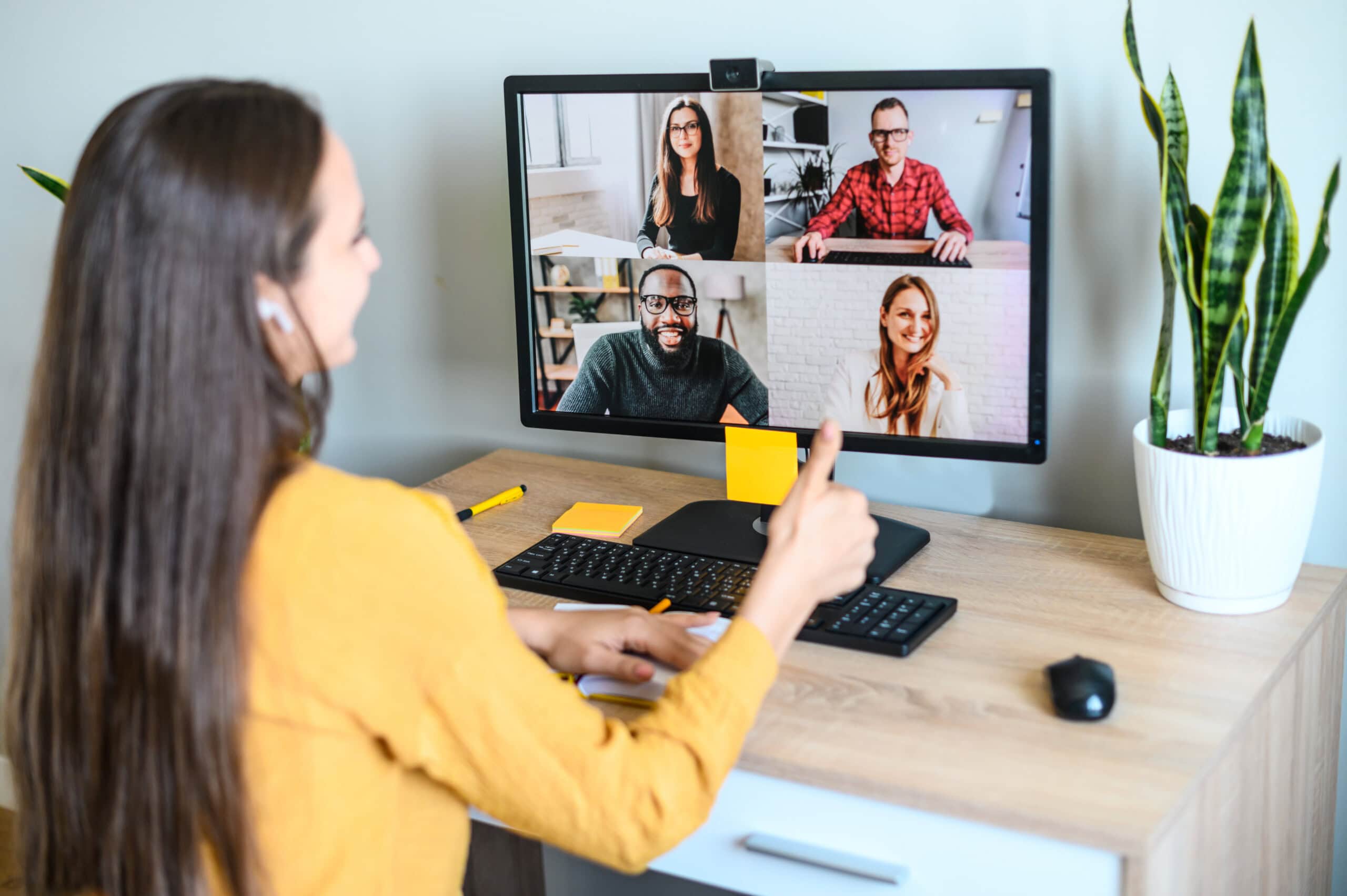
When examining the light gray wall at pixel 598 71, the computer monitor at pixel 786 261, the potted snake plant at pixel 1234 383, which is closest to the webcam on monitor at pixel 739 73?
the computer monitor at pixel 786 261

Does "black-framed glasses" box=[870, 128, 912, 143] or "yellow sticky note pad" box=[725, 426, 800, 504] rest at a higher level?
"black-framed glasses" box=[870, 128, 912, 143]

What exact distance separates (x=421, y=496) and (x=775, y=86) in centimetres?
61

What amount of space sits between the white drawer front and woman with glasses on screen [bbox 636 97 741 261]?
0.57m

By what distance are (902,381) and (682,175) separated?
312 millimetres

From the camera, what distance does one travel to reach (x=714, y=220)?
1.27 metres

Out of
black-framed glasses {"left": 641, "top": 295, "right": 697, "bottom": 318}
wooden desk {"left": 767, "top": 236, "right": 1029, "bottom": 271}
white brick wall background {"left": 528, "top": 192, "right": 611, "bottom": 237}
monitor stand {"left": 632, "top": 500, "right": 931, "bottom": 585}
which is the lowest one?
monitor stand {"left": 632, "top": 500, "right": 931, "bottom": 585}

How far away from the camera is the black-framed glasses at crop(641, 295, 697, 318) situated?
131cm

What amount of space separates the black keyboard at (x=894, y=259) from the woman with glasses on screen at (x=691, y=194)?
111 millimetres

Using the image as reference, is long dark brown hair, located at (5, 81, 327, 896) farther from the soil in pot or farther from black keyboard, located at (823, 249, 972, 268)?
the soil in pot

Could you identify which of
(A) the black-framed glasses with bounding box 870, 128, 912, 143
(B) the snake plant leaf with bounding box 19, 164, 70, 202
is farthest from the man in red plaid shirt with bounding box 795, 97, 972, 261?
(B) the snake plant leaf with bounding box 19, 164, 70, 202

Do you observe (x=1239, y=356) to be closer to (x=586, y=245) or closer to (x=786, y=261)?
(x=786, y=261)

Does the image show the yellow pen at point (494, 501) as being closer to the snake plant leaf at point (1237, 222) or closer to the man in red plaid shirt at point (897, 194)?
the man in red plaid shirt at point (897, 194)

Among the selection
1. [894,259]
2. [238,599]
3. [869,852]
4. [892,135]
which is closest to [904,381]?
[894,259]

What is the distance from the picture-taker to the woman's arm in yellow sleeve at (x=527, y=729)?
765 millimetres
